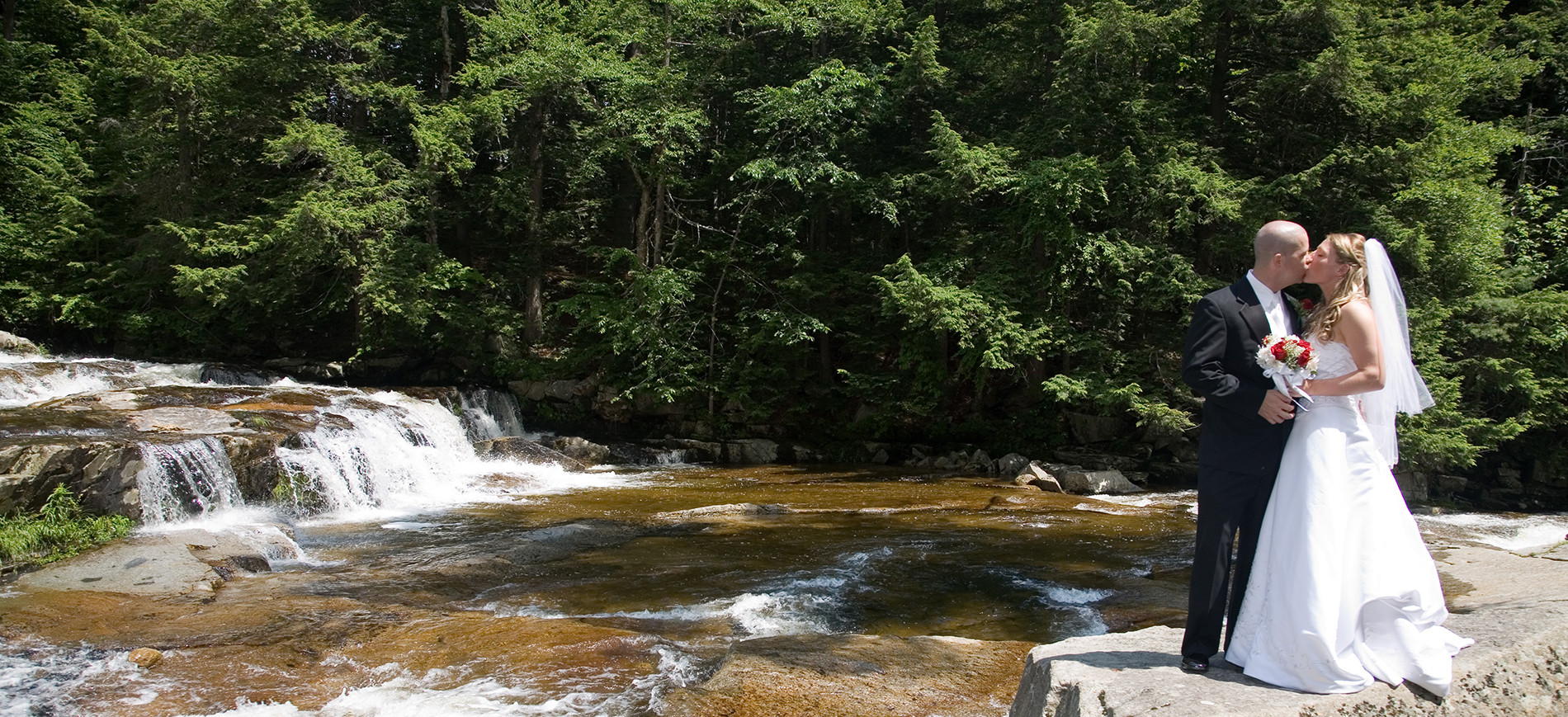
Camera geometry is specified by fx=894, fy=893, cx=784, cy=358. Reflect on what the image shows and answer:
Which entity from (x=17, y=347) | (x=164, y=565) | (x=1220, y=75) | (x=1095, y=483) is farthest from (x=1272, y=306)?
(x=17, y=347)

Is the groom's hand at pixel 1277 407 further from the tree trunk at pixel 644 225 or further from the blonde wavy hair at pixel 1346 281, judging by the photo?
the tree trunk at pixel 644 225

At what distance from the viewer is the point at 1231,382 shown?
3293mm

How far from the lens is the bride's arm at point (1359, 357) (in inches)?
128

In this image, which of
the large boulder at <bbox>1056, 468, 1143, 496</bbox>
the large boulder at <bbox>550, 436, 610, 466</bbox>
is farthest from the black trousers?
the large boulder at <bbox>550, 436, 610, 466</bbox>

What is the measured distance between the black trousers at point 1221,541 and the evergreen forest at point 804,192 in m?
10.8

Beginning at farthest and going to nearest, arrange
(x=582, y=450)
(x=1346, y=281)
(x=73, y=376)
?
(x=582, y=450) < (x=73, y=376) < (x=1346, y=281)

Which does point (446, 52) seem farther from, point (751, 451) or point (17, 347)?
point (751, 451)

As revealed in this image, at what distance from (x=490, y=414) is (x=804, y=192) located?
7659mm

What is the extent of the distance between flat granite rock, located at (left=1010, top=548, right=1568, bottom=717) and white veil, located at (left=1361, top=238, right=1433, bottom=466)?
747 mm

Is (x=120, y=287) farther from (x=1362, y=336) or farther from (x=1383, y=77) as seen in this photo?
(x=1383, y=77)

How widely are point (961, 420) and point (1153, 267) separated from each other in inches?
198

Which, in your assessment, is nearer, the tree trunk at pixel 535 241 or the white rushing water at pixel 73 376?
the white rushing water at pixel 73 376

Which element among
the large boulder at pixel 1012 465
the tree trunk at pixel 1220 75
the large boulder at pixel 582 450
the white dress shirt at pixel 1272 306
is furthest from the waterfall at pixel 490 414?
the white dress shirt at pixel 1272 306

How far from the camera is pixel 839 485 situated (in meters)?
13.8
